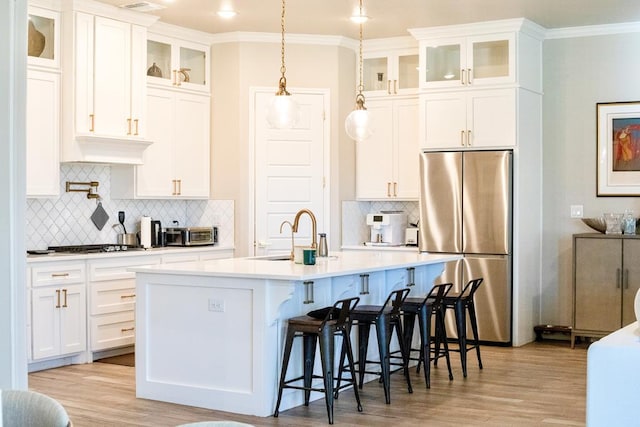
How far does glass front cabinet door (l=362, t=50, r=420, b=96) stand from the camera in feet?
27.2

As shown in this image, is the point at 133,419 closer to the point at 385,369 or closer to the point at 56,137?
the point at 385,369

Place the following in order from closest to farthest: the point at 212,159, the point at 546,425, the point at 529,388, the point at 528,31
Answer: the point at 546,425 < the point at 529,388 < the point at 528,31 < the point at 212,159

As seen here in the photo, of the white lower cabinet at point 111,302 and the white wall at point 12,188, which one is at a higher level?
the white wall at point 12,188

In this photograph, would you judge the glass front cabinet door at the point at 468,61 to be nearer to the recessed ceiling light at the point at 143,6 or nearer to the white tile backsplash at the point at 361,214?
the white tile backsplash at the point at 361,214

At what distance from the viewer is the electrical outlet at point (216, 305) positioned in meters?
5.24

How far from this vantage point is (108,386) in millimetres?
5930

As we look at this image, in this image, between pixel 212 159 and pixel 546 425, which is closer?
pixel 546 425

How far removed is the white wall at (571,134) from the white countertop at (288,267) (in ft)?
6.82

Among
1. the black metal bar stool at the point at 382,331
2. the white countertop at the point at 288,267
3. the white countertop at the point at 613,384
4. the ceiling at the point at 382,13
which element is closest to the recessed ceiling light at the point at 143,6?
the ceiling at the point at 382,13

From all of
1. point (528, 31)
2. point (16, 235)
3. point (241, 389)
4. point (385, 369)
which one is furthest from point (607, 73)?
point (16, 235)

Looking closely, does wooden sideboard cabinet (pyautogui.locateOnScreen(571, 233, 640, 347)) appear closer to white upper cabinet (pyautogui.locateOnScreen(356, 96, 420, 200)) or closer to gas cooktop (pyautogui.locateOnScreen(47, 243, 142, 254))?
white upper cabinet (pyautogui.locateOnScreen(356, 96, 420, 200))

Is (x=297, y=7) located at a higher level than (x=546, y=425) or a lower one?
higher

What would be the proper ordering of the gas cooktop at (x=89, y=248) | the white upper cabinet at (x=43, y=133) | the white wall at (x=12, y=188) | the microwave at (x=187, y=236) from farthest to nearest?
the microwave at (x=187, y=236), the gas cooktop at (x=89, y=248), the white upper cabinet at (x=43, y=133), the white wall at (x=12, y=188)

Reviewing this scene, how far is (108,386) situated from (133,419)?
97 centimetres
